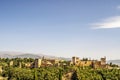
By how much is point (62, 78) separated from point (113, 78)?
701 inches

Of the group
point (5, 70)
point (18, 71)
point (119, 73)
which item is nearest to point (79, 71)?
point (119, 73)

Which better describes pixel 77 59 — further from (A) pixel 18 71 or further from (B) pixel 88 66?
(A) pixel 18 71

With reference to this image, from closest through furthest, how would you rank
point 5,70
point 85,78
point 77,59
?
point 85,78, point 5,70, point 77,59

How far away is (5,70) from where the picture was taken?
380ft

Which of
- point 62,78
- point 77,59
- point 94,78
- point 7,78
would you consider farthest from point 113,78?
point 7,78

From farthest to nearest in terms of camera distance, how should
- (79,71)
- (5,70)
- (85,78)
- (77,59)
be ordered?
(77,59) → (5,70) → (79,71) → (85,78)

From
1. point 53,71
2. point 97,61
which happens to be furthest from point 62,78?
point 97,61

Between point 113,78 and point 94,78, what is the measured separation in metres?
6.78

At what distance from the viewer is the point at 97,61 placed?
11844cm

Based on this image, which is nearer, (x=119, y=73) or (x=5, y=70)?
(x=119, y=73)

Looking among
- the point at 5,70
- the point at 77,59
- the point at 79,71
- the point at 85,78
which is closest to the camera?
the point at 85,78

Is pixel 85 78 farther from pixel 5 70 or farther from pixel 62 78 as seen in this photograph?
pixel 5 70

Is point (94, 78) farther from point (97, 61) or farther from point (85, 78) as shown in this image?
point (97, 61)

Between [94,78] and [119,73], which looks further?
[119,73]
